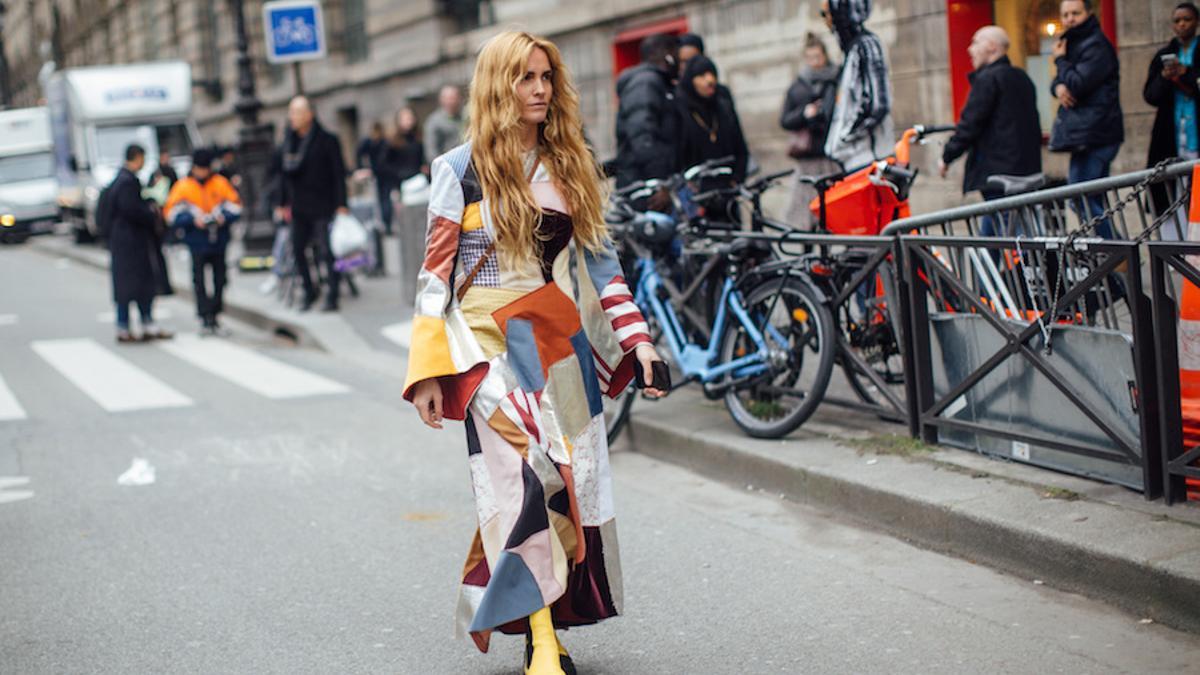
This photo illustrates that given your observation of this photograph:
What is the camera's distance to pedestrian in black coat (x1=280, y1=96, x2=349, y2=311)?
14.0 meters

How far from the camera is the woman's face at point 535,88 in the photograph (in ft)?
13.6

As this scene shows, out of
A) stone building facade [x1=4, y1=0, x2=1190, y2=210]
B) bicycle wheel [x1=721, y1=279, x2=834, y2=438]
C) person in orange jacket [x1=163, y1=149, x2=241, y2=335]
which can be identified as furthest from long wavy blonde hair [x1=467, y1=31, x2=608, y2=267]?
person in orange jacket [x1=163, y1=149, x2=241, y2=335]

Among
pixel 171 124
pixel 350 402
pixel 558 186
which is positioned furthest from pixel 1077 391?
pixel 171 124

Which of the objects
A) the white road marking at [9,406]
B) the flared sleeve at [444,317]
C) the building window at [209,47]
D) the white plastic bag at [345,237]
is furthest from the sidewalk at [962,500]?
the building window at [209,47]

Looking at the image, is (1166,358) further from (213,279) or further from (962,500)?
(213,279)

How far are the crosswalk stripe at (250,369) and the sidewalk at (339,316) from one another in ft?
1.93

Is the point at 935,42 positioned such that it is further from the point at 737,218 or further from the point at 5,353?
the point at 5,353

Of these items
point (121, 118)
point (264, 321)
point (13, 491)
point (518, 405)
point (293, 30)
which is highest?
point (121, 118)

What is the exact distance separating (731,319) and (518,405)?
3.19 m

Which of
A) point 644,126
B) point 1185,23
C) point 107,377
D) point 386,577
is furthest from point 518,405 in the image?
point 107,377

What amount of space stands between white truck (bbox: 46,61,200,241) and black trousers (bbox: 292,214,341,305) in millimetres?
13740

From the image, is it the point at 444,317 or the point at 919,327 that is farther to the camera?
the point at 919,327

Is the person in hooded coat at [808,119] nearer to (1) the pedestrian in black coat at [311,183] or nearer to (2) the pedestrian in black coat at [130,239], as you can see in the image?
(1) the pedestrian in black coat at [311,183]

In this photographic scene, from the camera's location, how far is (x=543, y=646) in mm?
4211
